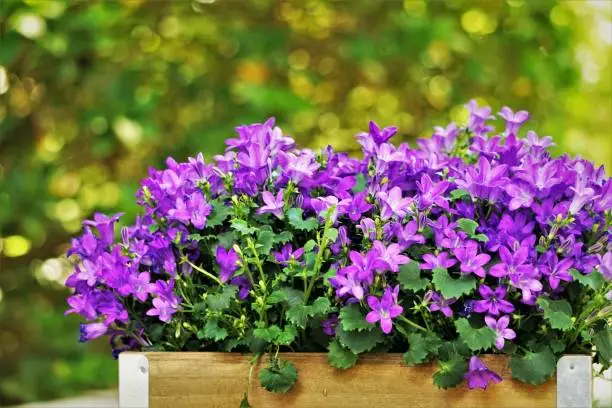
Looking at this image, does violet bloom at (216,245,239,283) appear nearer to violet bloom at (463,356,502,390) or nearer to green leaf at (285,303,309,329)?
green leaf at (285,303,309,329)

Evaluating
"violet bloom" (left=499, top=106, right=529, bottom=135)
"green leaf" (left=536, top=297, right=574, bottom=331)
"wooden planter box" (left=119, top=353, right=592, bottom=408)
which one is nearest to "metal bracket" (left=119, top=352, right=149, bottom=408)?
"wooden planter box" (left=119, top=353, right=592, bottom=408)

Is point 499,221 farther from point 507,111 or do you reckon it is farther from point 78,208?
point 78,208

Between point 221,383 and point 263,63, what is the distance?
1.99m

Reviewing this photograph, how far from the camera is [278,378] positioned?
3.88 ft

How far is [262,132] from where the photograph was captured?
50.9 inches

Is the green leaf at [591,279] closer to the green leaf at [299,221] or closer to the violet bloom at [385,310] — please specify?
the violet bloom at [385,310]

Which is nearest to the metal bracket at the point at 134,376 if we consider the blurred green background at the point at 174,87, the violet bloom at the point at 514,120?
the violet bloom at the point at 514,120

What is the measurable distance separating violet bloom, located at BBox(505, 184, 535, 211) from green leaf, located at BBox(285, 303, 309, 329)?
33 centimetres

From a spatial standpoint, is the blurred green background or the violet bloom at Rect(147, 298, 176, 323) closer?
the violet bloom at Rect(147, 298, 176, 323)

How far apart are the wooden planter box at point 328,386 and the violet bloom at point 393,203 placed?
0.66 feet

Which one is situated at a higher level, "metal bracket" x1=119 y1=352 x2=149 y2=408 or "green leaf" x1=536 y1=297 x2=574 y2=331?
"green leaf" x1=536 y1=297 x2=574 y2=331

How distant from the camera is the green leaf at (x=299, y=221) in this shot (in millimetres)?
1188

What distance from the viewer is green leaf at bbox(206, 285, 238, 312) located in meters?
1.19

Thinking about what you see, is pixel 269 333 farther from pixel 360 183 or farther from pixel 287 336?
pixel 360 183
